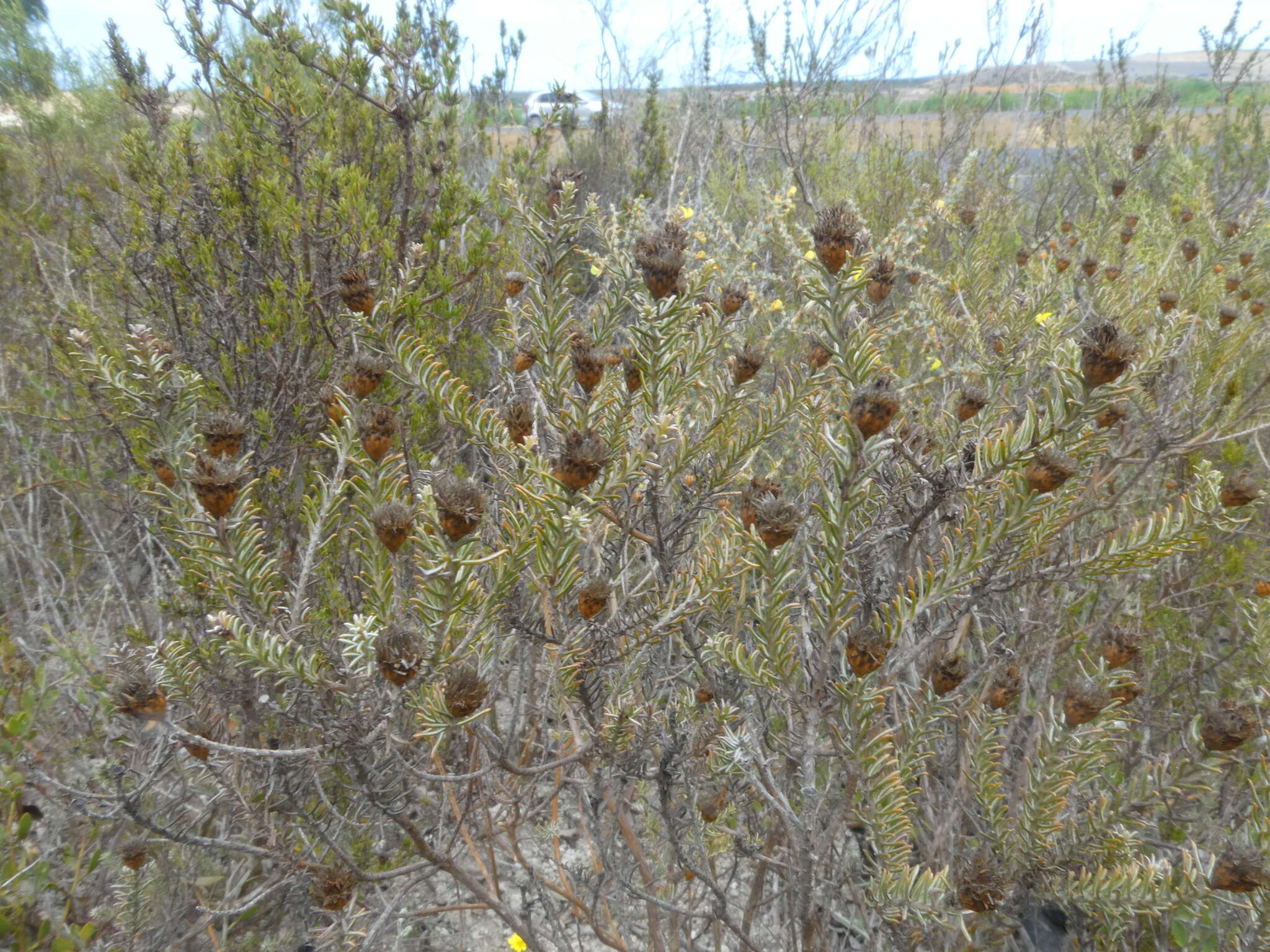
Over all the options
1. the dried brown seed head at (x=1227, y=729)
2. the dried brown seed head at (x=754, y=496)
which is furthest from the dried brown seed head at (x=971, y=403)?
the dried brown seed head at (x=1227, y=729)

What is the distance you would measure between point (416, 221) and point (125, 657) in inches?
75.5

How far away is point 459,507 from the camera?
2.96 ft

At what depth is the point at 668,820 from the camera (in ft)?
4.88

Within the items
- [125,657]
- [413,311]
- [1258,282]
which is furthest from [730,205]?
[125,657]

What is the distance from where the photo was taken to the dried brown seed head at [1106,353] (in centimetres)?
90

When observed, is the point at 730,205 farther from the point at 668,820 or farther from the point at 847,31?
the point at 668,820

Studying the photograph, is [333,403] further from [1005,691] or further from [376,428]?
[1005,691]

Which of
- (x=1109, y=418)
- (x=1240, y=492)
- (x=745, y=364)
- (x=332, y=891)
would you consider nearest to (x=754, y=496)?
(x=745, y=364)

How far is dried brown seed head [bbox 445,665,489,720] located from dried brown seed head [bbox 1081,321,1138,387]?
89 centimetres

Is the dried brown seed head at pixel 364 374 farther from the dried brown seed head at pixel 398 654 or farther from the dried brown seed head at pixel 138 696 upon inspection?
the dried brown seed head at pixel 138 696

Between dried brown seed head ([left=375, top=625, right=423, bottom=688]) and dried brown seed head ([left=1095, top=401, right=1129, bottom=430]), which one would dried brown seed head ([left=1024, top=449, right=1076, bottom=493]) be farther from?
dried brown seed head ([left=375, top=625, right=423, bottom=688])

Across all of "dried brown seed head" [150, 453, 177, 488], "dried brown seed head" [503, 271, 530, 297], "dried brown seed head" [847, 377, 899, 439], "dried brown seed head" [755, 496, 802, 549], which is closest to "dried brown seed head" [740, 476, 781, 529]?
"dried brown seed head" [755, 496, 802, 549]

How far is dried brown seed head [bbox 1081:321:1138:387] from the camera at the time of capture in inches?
35.3

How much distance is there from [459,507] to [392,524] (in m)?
0.16
